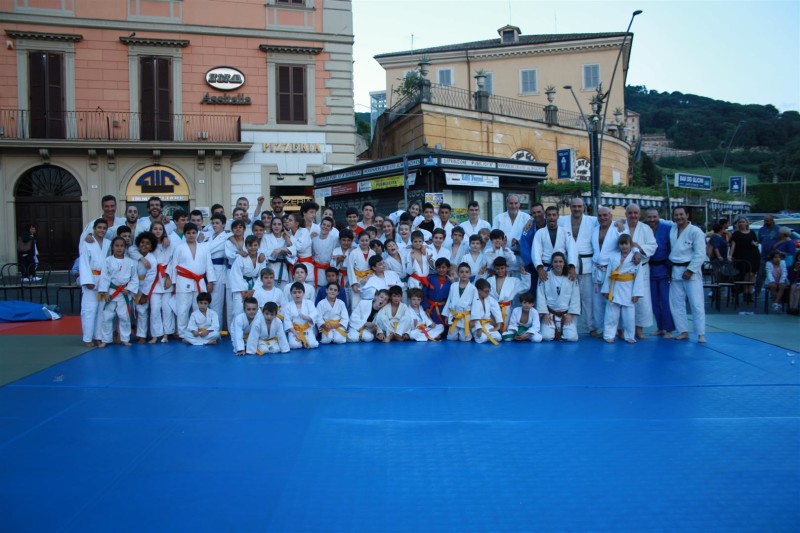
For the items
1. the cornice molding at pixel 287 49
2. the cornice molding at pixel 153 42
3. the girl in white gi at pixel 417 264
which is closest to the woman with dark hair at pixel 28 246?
the cornice molding at pixel 153 42

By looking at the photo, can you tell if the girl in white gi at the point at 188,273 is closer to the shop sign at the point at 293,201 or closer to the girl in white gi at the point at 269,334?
the girl in white gi at the point at 269,334

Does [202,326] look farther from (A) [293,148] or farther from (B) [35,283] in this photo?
(A) [293,148]

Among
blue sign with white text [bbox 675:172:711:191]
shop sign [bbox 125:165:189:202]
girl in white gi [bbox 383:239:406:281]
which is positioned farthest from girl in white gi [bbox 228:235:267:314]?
blue sign with white text [bbox 675:172:711:191]

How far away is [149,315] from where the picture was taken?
7.86m

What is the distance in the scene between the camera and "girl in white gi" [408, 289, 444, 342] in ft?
25.4

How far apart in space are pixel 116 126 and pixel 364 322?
14.4 meters

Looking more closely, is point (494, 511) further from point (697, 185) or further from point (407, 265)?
point (697, 185)

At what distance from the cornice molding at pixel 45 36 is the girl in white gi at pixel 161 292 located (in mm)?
13552

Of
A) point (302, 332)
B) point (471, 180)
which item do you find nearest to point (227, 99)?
point (471, 180)

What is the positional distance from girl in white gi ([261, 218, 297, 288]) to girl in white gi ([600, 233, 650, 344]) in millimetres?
4238

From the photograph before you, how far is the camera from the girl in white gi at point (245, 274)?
7723 mm

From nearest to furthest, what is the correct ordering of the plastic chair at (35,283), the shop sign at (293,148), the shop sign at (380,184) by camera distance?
the plastic chair at (35,283), the shop sign at (380,184), the shop sign at (293,148)

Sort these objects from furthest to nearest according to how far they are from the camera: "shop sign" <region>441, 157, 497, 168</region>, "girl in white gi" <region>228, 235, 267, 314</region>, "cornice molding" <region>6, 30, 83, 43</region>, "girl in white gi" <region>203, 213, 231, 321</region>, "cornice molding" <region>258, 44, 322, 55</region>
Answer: "cornice molding" <region>258, 44, 322, 55</region> < "cornice molding" <region>6, 30, 83, 43</region> < "shop sign" <region>441, 157, 497, 168</region> < "girl in white gi" <region>203, 213, 231, 321</region> < "girl in white gi" <region>228, 235, 267, 314</region>

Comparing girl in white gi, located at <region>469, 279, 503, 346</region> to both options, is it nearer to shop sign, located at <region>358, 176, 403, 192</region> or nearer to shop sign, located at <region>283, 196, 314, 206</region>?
shop sign, located at <region>358, 176, 403, 192</region>
